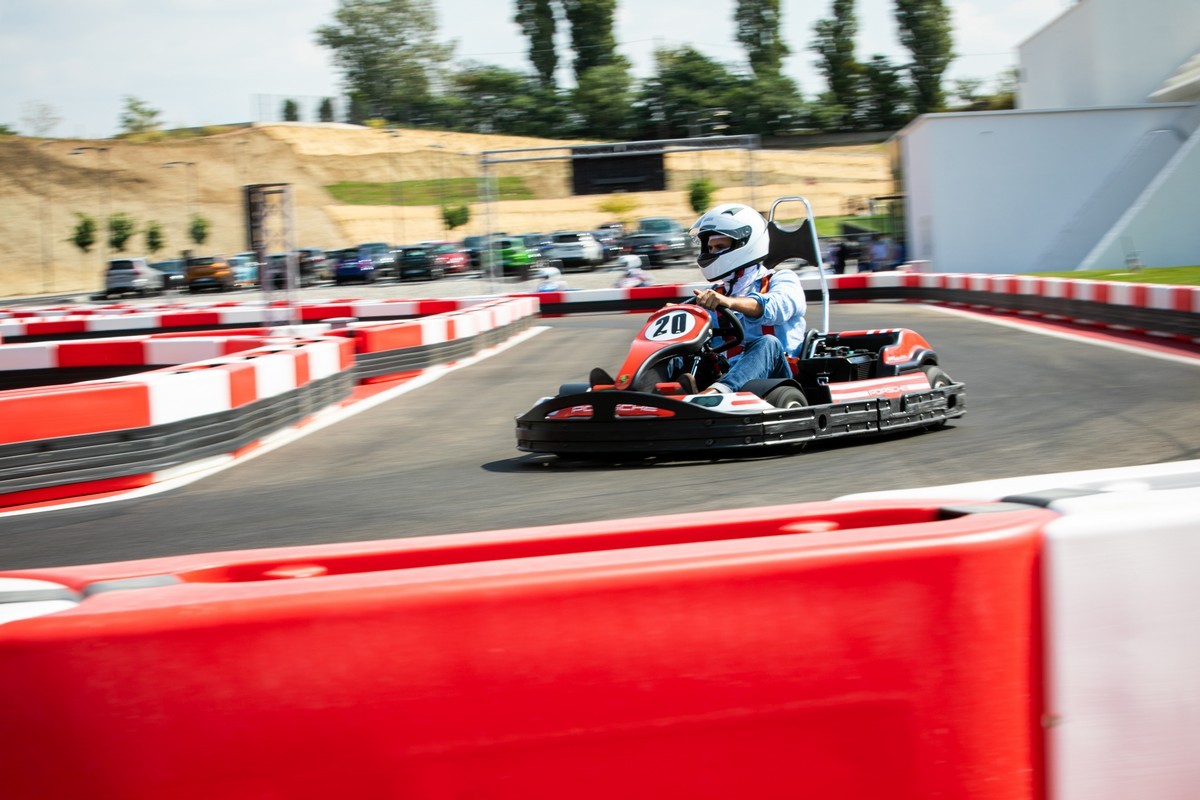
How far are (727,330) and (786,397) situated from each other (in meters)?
0.75

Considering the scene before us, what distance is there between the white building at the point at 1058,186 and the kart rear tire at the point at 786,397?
22.1 meters

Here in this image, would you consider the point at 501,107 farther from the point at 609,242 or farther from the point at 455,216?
the point at 609,242

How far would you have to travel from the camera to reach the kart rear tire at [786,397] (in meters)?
6.30

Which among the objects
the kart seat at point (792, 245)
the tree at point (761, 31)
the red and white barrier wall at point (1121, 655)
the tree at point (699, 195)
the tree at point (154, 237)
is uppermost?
the tree at point (761, 31)

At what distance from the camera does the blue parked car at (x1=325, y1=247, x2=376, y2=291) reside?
42.8 meters

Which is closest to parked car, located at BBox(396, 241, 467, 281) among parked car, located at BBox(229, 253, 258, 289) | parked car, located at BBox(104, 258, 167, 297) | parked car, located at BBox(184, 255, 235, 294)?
parked car, located at BBox(229, 253, 258, 289)

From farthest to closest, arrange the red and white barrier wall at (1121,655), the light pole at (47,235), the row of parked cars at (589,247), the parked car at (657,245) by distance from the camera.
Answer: the light pole at (47,235) → the row of parked cars at (589,247) → the parked car at (657,245) → the red and white barrier wall at (1121,655)

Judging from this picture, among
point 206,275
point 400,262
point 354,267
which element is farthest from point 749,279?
point 206,275

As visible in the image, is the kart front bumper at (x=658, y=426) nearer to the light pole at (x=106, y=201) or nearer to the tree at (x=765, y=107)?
the light pole at (x=106, y=201)

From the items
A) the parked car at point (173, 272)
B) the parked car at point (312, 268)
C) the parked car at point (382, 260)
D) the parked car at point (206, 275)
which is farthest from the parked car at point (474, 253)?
the parked car at point (173, 272)

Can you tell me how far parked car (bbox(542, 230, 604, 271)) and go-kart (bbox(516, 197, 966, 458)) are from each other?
1243 inches

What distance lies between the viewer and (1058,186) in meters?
27.9

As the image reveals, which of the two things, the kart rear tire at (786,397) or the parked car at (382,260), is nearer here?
the kart rear tire at (786,397)

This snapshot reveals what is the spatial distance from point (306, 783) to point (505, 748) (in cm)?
27
